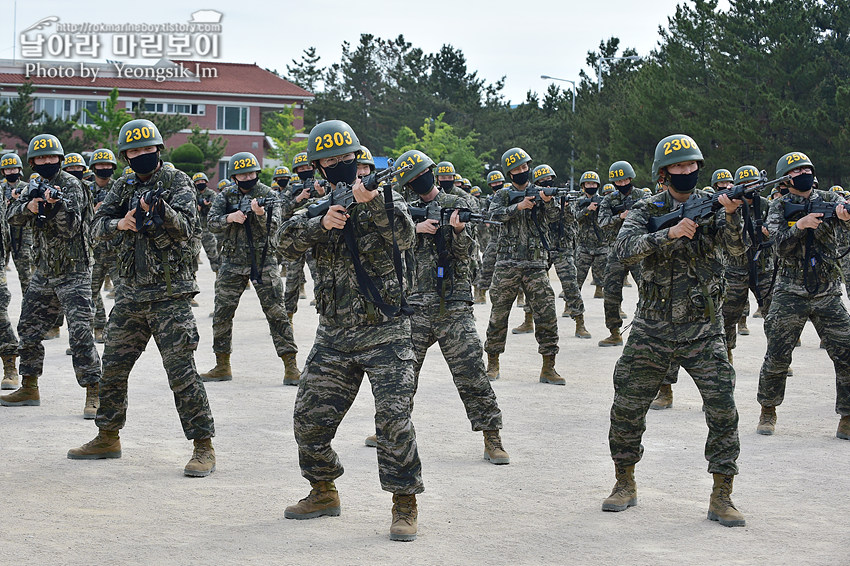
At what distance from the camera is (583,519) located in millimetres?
6316

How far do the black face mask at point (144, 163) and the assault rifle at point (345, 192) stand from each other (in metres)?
1.78

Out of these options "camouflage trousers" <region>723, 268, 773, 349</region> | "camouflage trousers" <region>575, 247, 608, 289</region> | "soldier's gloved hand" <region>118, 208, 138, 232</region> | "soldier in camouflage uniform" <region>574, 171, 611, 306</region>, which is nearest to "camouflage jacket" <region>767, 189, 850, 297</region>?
"camouflage trousers" <region>723, 268, 773, 349</region>

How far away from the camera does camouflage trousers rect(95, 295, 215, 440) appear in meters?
7.22

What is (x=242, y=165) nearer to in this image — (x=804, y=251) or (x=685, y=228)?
(x=804, y=251)

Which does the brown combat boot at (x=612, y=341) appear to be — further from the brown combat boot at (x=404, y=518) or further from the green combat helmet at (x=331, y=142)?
the green combat helmet at (x=331, y=142)

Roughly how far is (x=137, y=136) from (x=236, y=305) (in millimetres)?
4327

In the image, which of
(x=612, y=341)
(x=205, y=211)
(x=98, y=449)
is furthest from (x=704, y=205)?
Result: (x=205, y=211)

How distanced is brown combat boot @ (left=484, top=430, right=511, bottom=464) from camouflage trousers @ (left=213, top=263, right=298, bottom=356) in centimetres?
392

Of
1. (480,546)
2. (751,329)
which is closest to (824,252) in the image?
(480,546)

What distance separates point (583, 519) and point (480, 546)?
2.85ft

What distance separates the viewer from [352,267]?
6.02 meters

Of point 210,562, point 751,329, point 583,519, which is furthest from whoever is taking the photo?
point 751,329

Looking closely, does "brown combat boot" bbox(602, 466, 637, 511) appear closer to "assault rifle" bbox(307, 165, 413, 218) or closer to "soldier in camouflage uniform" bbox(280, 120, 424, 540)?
"soldier in camouflage uniform" bbox(280, 120, 424, 540)

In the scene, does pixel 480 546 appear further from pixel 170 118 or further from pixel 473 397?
pixel 170 118
